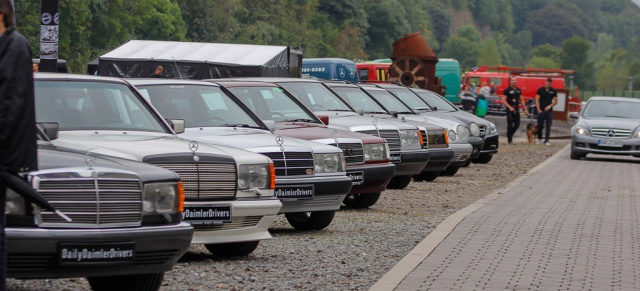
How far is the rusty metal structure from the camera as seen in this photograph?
4175cm

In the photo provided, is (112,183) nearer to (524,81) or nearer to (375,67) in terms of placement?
(375,67)

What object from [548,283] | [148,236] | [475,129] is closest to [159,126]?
[148,236]

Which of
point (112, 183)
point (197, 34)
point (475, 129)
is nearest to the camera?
point (112, 183)

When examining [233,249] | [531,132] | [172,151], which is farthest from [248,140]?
[531,132]

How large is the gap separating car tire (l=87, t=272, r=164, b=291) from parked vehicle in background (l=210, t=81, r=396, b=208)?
561 cm

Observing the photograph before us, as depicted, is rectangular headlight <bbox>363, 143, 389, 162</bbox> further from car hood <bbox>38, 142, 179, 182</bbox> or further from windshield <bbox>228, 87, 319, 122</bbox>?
car hood <bbox>38, 142, 179, 182</bbox>

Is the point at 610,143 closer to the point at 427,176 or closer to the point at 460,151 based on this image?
the point at 460,151

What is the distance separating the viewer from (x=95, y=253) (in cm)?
678

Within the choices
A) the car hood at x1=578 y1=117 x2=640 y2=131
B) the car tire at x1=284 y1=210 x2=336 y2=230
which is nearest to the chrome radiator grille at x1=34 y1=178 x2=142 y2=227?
the car tire at x1=284 y1=210 x2=336 y2=230

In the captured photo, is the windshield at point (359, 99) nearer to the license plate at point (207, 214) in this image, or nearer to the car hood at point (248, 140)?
the car hood at point (248, 140)

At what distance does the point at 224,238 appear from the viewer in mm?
9359

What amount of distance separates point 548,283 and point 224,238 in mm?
2511

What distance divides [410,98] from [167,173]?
54.0ft

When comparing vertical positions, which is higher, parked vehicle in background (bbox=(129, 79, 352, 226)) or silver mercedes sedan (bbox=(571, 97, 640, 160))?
parked vehicle in background (bbox=(129, 79, 352, 226))
